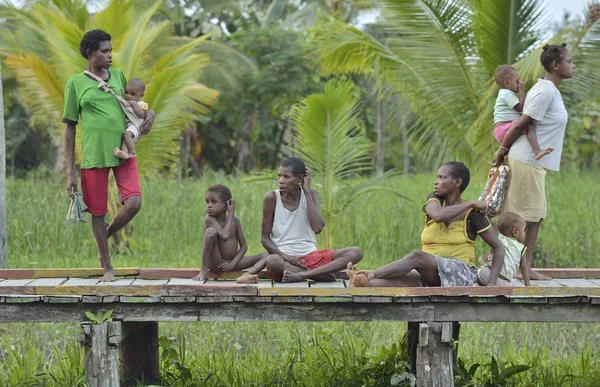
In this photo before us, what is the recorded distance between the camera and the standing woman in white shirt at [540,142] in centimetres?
614

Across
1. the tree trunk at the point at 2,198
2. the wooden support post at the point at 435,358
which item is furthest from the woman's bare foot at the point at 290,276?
the tree trunk at the point at 2,198

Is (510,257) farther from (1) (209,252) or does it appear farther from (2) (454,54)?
(2) (454,54)

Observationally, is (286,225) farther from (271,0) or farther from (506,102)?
(271,0)

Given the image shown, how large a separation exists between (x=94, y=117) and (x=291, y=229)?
4.67 feet

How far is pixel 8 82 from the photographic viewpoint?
21.2 metres

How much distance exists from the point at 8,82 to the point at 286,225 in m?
16.7

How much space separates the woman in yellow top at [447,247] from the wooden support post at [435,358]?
314 millimetres

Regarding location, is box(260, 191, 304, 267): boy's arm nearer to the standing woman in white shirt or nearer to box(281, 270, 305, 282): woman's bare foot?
box(281, 270, 305, 282): woman's bare foot

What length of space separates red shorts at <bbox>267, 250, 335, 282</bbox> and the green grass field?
2.22 feet

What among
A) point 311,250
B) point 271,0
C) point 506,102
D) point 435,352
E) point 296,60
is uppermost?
point 271,0

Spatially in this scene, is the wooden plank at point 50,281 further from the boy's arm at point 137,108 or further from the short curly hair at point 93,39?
the short curly hair at point 93,39

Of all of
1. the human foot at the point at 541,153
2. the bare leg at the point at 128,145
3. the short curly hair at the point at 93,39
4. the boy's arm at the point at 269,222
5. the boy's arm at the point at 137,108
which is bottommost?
the boy's arm at the point at 269,222

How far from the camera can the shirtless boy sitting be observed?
19.8 feet

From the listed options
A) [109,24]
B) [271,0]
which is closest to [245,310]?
[109,24]
